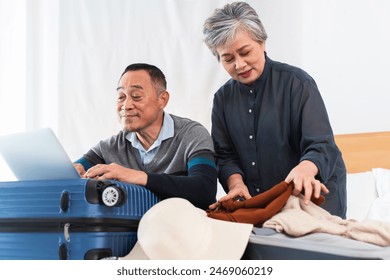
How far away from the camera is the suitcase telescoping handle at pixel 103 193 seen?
1.16 meters

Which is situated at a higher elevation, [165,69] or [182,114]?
[165,69]

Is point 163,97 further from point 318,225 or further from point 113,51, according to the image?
point 113,51

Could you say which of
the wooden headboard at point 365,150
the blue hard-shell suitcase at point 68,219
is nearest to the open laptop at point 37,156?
the blue hard-shell suitcase at point 68,219

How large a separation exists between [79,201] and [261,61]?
71cm

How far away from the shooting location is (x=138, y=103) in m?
1.66

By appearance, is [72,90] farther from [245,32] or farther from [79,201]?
[79,201]

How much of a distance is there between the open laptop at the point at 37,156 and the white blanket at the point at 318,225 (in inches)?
17.6

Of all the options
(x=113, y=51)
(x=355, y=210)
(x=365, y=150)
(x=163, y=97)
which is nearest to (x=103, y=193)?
(x=163, y=97)

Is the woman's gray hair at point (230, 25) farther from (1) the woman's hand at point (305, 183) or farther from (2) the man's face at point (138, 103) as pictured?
(1) the woman's hand at point (305, 183)

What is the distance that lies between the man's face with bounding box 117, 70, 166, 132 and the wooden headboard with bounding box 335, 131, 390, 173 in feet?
3.46

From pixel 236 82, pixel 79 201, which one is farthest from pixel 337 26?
pixel 79 201

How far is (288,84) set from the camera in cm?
164
